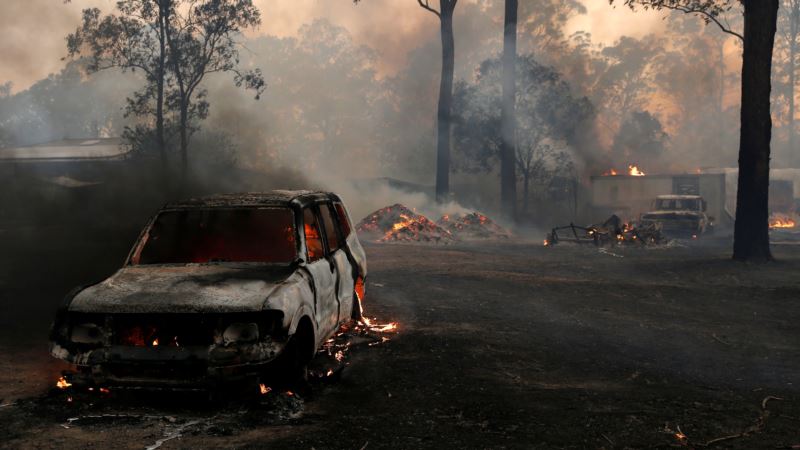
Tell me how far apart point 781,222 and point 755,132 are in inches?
999

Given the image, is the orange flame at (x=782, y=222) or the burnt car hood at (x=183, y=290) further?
the orange flame at (x=782, y=222)

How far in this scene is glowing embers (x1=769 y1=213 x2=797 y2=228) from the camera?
130 feet

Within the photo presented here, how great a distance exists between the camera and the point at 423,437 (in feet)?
17.3

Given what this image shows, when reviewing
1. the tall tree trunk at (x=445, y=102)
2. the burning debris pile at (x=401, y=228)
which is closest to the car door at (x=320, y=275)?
the burning debris pile at (x=401, y=228)


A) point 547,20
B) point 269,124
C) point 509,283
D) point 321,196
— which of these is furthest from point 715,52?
point 321,196

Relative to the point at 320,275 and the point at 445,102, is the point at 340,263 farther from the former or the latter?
the point at 445,102

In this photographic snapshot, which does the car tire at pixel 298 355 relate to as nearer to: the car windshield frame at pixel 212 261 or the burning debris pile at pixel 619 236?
the car windshield frame at pixel 212 261

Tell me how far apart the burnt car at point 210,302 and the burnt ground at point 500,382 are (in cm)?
32

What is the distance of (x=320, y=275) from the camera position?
22.4ft

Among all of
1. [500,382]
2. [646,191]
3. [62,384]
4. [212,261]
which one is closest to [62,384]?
[62,384]

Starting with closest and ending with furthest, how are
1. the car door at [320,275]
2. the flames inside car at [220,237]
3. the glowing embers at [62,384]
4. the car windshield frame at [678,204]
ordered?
the glowing embers at [62,384] → the car door at [320,275] → the flames inside car at [220,237] → the car windshield frame at [678,204]

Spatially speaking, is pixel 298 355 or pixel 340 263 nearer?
pixel 298 355

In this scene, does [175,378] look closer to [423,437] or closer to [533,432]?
[423,437]

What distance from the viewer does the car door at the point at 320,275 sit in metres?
6.63
